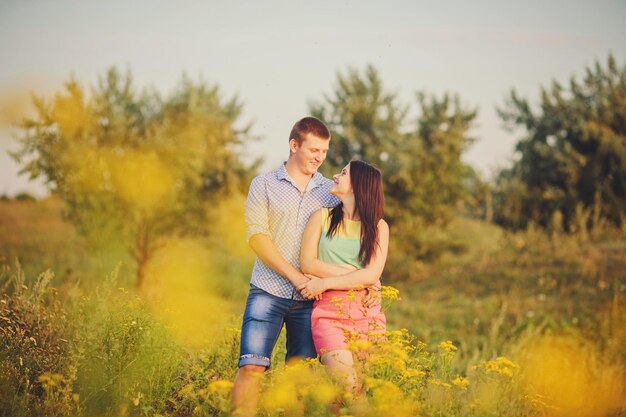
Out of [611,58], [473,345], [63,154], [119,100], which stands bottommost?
[473,345]

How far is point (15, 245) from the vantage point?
17.9 meters

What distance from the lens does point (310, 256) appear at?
3.92 meters

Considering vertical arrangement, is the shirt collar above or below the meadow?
above

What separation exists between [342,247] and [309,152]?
2.26ft

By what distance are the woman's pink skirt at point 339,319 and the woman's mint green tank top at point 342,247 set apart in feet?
0.73

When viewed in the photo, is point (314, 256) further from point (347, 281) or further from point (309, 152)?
point (309, 152)

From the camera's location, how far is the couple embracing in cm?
379

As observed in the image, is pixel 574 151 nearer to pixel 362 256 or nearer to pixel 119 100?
pixel 119 100

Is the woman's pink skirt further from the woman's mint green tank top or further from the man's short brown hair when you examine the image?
the man's short brown hair

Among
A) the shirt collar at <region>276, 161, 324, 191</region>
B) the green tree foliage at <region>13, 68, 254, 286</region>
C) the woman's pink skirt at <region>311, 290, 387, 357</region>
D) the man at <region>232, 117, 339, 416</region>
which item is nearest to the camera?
the woman's pink skirt at <region>311, 290, 387, 357</region>

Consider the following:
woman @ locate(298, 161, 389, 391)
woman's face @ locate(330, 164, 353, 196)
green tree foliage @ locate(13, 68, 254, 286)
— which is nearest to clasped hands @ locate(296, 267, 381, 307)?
woman @ locate(298, 161, 389, 391)

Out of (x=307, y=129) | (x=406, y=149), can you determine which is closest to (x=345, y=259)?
(x=307, y=129)

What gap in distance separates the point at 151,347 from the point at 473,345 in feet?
22.0

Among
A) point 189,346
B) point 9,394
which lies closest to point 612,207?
point 189,346
